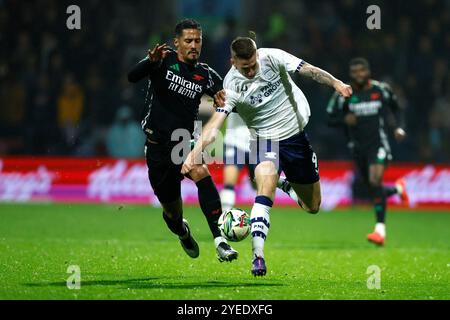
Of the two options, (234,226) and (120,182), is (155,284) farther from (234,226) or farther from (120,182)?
(120,182)

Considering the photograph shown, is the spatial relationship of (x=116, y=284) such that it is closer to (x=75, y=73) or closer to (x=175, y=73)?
(x=175, y=73)

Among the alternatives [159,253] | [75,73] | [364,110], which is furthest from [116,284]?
[75,73]

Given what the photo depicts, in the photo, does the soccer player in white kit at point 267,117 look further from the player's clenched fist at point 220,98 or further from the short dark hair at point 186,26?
the short dark hair at point 186,26

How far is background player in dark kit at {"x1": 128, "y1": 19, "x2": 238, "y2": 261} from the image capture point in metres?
9.25

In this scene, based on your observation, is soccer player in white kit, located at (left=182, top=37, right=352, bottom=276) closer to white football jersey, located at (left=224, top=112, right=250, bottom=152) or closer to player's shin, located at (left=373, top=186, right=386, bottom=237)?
player's shin, located at (left=373, top=186, right=386, bottom=237)

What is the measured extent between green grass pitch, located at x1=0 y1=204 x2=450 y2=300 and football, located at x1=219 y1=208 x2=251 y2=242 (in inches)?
16.3

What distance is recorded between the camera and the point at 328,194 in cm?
1884

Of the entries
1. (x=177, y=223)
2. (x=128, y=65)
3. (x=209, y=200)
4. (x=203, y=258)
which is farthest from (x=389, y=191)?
(x=128, y=65)

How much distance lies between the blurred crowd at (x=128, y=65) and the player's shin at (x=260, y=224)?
10.3 metres

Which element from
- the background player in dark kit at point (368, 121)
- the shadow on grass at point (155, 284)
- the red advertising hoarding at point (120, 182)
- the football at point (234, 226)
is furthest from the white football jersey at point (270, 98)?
the red advertising hoarding at point (120, 182)

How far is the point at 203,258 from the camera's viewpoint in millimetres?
10875

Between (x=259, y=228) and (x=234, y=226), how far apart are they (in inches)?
10.5

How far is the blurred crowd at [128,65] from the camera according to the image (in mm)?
19438

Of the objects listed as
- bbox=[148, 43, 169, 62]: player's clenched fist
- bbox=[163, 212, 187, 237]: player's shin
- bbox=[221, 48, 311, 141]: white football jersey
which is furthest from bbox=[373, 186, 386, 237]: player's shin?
bbox=[148, 43, 169, 62]: player's clenched fist
